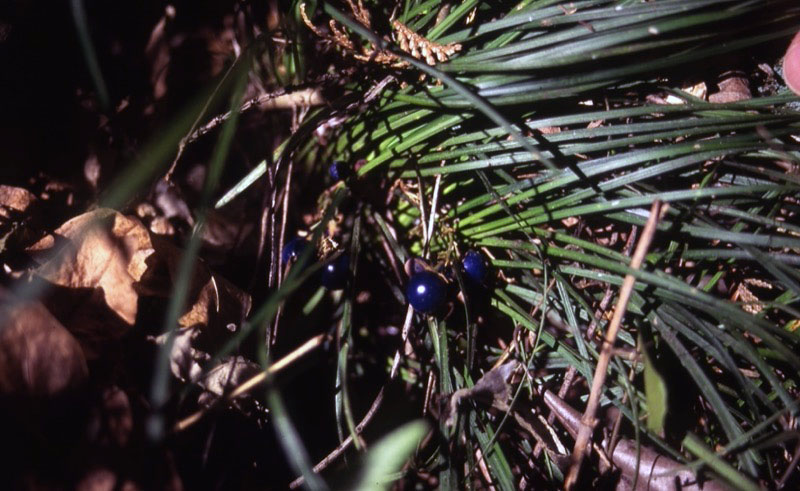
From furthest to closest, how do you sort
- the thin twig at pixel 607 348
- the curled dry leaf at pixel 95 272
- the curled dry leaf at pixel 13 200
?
the curled dry leaf at pixel 13 200
the curled dry leaf at pixel 95 272
the thin twig at pixel 607 348

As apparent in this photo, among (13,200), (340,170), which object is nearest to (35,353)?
(13,200)

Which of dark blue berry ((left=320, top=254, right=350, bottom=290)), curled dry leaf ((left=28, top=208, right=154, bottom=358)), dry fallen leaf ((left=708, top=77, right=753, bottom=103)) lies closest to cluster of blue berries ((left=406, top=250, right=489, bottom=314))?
dark blue berry ((left=320, top=254, right=350, bottom=290))

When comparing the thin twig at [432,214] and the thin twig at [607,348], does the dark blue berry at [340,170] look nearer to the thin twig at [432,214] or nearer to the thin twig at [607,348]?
the thin twig at [432,214]

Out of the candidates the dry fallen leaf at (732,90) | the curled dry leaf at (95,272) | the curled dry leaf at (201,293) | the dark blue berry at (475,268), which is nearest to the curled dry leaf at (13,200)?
the curled dry leaf at (95,272)

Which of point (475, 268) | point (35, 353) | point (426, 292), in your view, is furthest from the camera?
point (475, 268)

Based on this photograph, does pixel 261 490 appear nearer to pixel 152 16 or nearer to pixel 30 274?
pixel 30 274

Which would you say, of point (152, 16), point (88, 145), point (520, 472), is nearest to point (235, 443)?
point (520, 472)

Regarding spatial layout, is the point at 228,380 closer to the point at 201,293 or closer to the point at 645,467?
the point at 201,293
